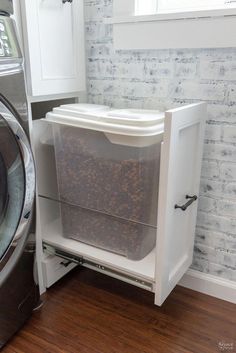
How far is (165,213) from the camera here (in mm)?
1082

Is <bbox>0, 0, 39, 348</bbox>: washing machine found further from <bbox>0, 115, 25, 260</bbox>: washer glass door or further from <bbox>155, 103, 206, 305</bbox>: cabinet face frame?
<bbox>155, 103, 206, 305</bbox>: cabinet face frame

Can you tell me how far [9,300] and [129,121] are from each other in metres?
0.76

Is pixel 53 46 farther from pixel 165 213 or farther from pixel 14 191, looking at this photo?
pixel 165 213

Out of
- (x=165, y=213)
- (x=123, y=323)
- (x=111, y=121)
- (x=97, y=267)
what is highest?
(x=111, y=121)

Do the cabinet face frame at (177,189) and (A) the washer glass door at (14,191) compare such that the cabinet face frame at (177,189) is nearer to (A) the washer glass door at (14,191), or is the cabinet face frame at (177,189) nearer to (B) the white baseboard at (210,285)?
(B) the white baseboard at (210,285)

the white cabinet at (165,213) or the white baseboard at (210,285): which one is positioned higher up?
the white cabinet at (165,213)

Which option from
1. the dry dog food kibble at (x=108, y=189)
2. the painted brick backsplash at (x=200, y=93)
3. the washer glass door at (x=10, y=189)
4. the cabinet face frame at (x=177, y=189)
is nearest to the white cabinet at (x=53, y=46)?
the painted brick backsplash at (x=200, y=93)

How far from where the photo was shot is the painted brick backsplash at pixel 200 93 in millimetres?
1296

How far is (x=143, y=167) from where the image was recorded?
1.16 metres

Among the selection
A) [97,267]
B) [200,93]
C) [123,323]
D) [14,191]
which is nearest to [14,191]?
[14,191]

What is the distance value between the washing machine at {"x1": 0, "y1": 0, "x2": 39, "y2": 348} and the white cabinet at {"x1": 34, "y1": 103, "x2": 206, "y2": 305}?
21 cm

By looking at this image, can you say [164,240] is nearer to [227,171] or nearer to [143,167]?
[143,167]

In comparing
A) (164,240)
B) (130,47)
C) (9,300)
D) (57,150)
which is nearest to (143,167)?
(164,240)

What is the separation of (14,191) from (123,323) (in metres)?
0.69
